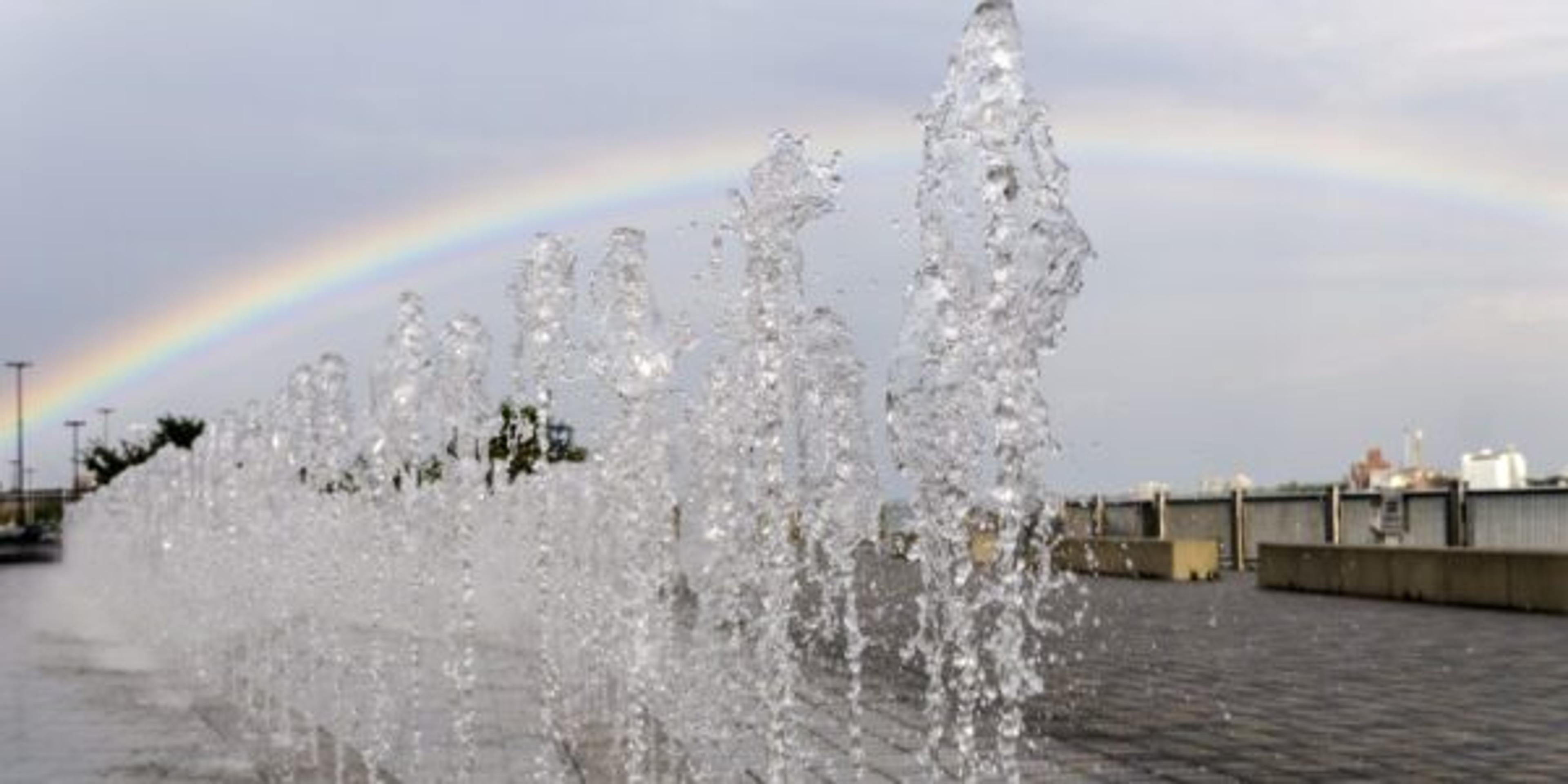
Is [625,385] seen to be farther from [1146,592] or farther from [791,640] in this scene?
[1146,592]

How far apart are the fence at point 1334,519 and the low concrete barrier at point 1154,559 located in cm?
72

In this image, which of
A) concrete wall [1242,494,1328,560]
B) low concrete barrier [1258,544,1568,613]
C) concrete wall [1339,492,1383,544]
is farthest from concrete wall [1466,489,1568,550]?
concrete wall [1242,494,1328,560]

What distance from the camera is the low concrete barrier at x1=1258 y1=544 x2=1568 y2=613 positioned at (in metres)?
19.5

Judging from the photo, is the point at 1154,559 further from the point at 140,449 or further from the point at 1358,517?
the point at 140,449

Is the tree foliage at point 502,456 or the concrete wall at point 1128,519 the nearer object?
the tree foliage at point 502,456

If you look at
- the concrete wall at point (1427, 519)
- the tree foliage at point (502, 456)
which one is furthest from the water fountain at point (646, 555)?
the concrete wall at point (1427, 519)

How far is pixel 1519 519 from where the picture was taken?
22.7 m

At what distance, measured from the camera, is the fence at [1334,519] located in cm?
2262

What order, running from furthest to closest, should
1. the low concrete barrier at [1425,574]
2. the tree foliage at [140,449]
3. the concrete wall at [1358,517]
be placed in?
the tree foliage at [140,449] < the concrete wall at [1358,517] < the low concrete barrier at [1425,574]

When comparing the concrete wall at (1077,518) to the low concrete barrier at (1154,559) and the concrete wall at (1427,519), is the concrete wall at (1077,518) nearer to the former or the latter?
the low concrete barrier at (1154,559)

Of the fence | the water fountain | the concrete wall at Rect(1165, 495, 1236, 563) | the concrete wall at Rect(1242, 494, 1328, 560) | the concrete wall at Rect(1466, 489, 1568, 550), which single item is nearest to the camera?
the water fountain

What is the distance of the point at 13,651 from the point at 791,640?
727 centimetres

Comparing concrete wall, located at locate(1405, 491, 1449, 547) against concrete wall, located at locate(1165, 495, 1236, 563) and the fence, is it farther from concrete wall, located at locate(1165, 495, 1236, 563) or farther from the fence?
concrete wall, located at locate(1165, 495, 1236, 563)

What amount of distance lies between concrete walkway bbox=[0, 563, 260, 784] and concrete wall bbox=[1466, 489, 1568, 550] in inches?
566
